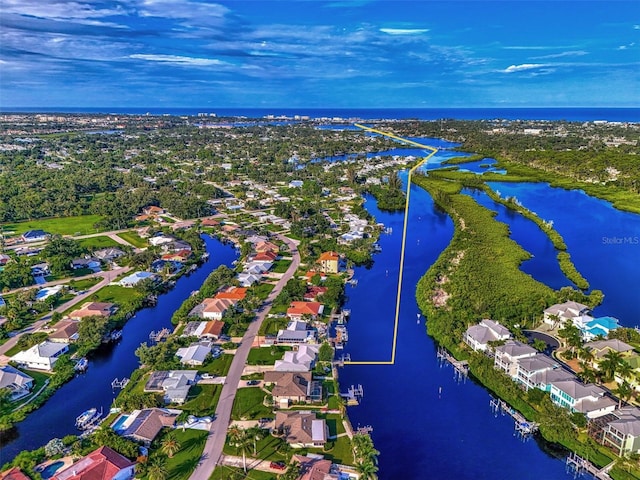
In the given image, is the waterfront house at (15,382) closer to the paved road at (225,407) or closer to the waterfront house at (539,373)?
Answer: the paved road at (225,407)

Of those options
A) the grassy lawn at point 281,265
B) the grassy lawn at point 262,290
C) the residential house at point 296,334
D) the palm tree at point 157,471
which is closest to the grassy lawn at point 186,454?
the palm tree at point 157,471

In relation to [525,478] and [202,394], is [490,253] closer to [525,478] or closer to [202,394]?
[525,478]

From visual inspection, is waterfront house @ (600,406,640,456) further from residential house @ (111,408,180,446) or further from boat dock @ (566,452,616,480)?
residential house @ (111,408,180,446)

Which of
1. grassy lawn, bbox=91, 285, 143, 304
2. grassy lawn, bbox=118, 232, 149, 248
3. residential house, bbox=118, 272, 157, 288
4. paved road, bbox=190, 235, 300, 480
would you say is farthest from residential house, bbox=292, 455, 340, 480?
grassy lawn, bbox=118, 232, 149, 248

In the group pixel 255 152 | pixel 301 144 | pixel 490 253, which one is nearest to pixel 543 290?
pixel 490 253

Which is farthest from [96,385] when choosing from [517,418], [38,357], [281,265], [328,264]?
[517,418]
